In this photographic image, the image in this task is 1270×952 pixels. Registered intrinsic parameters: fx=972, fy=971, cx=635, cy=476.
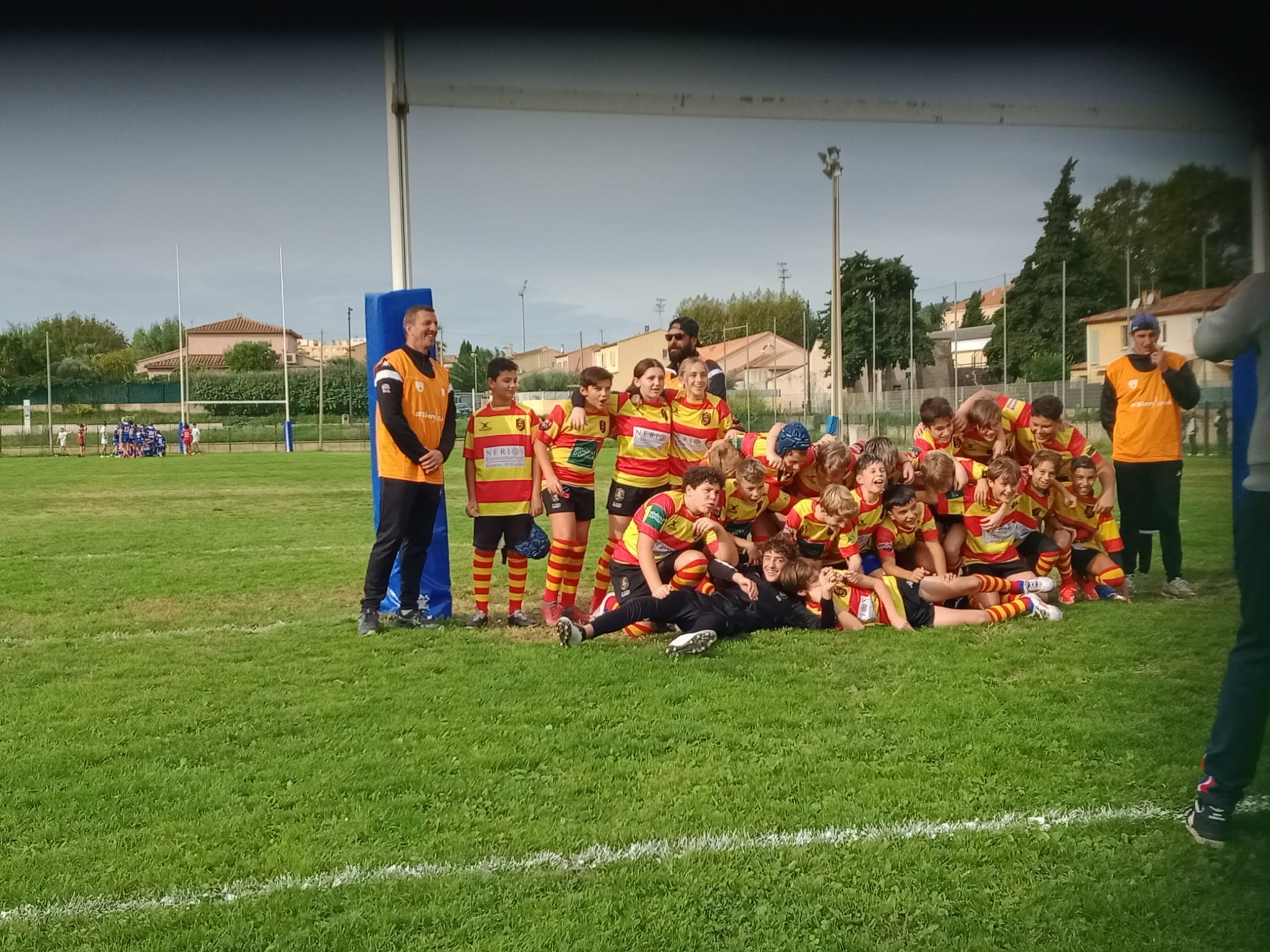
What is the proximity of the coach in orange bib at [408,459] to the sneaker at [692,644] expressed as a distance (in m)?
1.82

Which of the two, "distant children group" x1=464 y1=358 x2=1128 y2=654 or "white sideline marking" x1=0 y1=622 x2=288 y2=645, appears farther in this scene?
"white sideline marking" x1=0 y1=622 x2=288 y2=645

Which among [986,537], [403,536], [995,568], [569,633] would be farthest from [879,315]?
[403,536]

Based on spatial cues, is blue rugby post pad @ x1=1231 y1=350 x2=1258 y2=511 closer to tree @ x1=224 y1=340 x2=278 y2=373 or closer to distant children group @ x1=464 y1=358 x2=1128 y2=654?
distant children group @ x1=464 y1=358 x2=1128 y2=654

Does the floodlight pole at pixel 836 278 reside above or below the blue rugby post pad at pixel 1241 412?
above

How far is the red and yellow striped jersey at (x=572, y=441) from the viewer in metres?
6.20

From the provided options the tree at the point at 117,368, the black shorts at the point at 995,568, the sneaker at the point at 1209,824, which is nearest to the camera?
the sneaker at the point at 1209,824

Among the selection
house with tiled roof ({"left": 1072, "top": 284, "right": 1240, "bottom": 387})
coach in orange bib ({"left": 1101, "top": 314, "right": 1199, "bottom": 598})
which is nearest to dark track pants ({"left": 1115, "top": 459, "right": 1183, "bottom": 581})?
coach in orange bib ({"left": 1101, "top": 314, "right": 1199, "bottom": 598})

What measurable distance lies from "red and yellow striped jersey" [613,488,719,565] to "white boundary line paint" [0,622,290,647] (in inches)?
90.8

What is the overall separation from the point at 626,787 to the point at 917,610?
291cm

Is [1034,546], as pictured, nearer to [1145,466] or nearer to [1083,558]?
[1083,558]

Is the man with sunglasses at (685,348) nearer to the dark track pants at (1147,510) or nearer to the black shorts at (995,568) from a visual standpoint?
the black shorts at (995,568)

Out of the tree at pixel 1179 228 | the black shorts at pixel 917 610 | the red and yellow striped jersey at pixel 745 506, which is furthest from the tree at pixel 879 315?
the black shorts at pixel 917 610

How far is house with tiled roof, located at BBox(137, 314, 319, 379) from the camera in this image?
39656mm

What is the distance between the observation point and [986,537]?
592 cm
